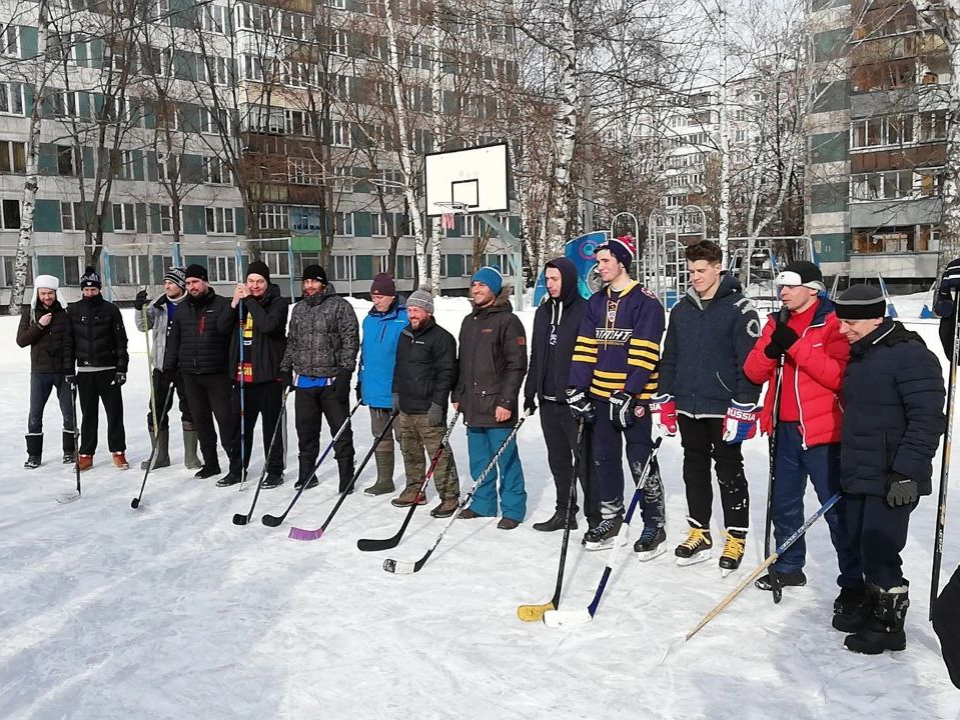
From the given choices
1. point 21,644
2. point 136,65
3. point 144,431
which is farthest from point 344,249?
point 21,644

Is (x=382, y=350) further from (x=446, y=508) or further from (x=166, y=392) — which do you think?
(x=166, y=392)

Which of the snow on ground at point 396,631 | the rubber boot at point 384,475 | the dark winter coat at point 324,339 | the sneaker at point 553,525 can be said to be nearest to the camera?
the snow on ground at point 396,631

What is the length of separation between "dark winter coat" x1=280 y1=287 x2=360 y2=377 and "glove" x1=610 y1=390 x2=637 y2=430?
8.17 feet

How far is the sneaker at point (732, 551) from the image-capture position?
4.83 m

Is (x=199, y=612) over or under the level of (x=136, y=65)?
under

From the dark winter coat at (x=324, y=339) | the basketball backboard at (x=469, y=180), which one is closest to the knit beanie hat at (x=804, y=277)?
the dark winter coat at (x=324, y=339)

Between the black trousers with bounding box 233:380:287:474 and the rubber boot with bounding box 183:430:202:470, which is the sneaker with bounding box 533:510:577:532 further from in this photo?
the rubber boot with bounding box 183:430:202:470

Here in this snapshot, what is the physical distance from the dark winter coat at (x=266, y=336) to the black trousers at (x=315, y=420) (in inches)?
14.2

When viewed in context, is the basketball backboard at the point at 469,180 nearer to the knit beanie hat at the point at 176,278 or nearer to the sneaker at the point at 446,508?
the knit beanie hat at the point at 176,278

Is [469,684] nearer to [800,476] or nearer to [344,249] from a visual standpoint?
[800,476]

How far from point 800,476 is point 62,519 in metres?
4.99

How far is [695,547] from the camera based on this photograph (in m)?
5.10

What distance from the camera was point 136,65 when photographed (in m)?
35.6

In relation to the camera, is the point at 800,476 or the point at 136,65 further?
the point at 136,65
